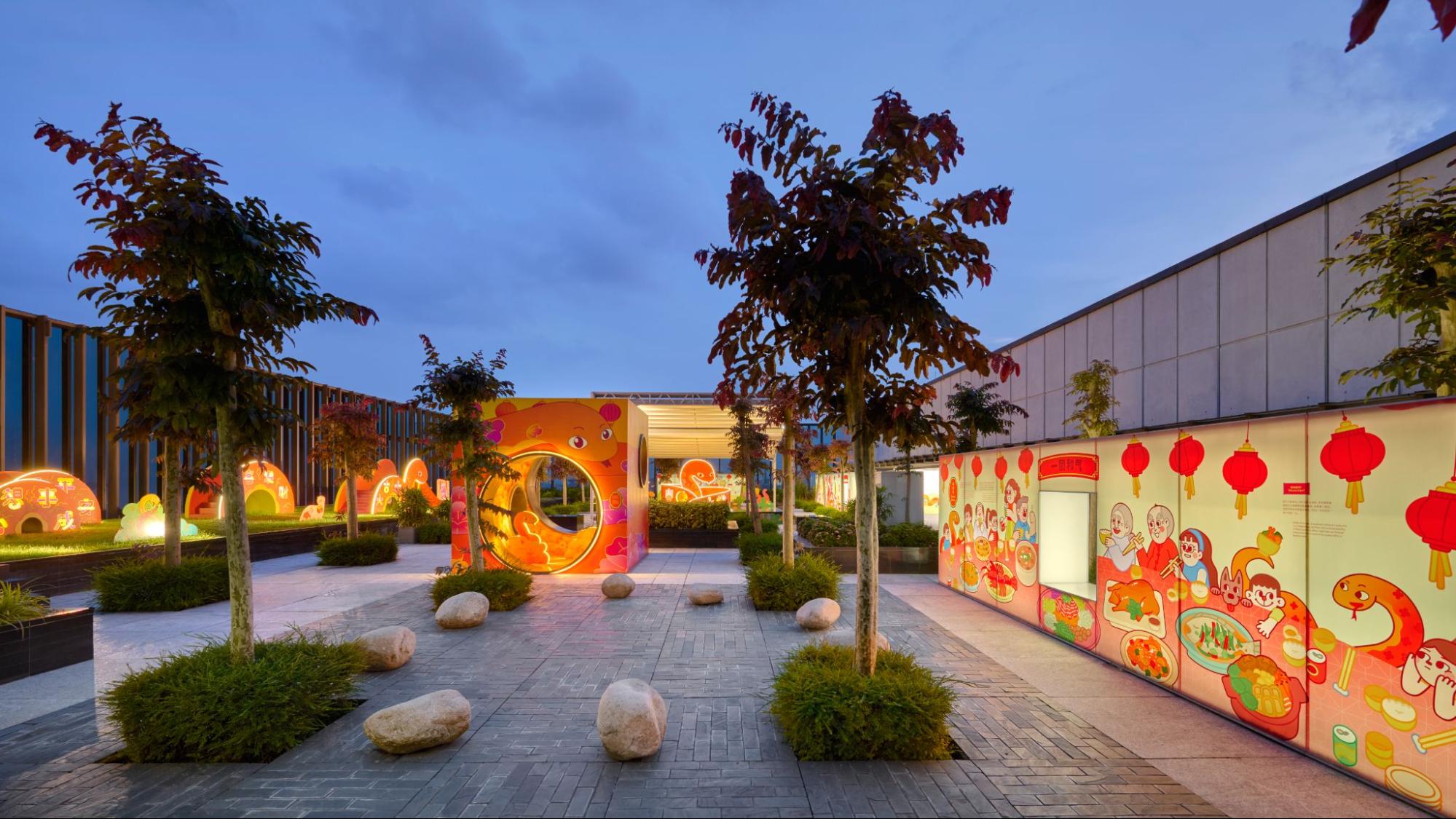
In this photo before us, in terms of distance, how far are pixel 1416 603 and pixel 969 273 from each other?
10.8 ft

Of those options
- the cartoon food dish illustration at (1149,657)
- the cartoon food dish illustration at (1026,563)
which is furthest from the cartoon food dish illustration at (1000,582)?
the cartoon food dish illustration at (1149,657)

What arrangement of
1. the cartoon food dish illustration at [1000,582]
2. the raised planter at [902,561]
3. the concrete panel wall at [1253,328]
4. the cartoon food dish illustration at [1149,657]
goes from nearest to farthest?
the cartoon food dish illustration at [1149,657] < the concrete panel wall at [1253,328] < the cartoon food dish illustration at [1000,582] < the raised planter at [902,561]

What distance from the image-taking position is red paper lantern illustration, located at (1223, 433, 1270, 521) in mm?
4953

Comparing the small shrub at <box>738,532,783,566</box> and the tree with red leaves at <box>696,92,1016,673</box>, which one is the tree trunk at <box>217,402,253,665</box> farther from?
the small shrub at <box>738,532,783,566</box>

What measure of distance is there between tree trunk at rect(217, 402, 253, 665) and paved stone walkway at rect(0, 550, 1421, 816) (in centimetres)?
92

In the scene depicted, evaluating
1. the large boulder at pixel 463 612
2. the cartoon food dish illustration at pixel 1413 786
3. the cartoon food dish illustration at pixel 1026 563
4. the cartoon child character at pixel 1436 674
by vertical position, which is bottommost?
the large boulder at pixel 463 612

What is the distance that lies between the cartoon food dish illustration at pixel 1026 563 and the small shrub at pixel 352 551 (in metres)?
13.8

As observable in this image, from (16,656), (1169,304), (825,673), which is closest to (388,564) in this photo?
(16,656)

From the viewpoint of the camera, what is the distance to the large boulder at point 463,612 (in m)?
8.25

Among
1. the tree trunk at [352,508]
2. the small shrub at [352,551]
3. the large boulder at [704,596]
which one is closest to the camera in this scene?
the large boulder at [704,596]

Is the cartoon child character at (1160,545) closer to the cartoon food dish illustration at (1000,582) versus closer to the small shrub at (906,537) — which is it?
the cartoon food dish illustration at (1000,582)

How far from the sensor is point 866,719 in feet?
14.1

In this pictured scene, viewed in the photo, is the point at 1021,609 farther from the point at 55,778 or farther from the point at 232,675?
the point at 55,778

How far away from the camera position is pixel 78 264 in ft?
14.9
